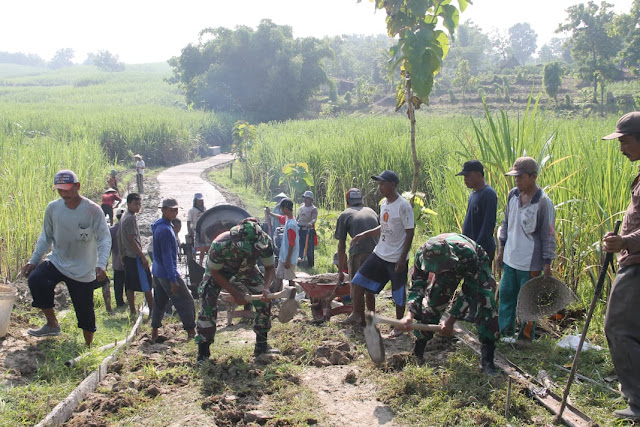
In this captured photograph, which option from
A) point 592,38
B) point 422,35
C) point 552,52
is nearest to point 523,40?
point 552,52

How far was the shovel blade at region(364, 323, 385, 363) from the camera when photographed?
4.38 m

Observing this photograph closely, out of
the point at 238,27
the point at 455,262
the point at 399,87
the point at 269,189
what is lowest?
Answer: the point at 269,189

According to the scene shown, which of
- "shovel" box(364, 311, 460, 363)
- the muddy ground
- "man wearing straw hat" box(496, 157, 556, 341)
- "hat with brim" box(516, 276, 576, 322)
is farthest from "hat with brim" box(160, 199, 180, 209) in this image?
"hat with brim" box(516, 276, 576, 322)

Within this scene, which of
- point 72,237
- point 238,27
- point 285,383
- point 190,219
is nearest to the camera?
point 285,383

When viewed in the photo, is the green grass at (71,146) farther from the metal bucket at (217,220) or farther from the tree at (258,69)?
the tree at (258,69)

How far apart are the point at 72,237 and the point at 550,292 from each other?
14.5 ft

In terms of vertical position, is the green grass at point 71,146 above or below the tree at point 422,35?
below

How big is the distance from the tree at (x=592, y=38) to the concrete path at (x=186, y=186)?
25033 millimetres

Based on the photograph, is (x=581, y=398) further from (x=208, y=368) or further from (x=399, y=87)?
(x=399, y=87)

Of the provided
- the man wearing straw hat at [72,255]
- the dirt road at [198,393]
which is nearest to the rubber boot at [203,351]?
the dirt road at [198,393]

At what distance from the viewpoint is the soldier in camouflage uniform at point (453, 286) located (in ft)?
14.0

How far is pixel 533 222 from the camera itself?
4.89m

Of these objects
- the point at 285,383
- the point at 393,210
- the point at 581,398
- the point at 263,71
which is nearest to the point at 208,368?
the point at 285,383

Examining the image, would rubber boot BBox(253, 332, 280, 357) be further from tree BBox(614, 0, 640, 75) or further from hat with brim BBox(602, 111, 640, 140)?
tree BBox(614, 0, 640, 75)
